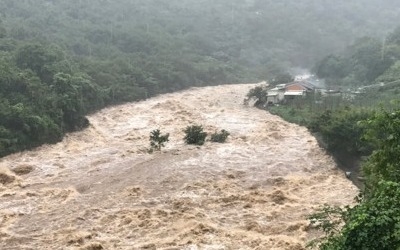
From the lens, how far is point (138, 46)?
192 ft

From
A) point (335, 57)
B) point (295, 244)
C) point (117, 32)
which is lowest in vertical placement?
point (295, 244)

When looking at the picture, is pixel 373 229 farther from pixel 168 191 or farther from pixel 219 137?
pixel 219 137

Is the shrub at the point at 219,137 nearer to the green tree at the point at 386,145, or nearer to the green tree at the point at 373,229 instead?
the green tree at the point at 386,145

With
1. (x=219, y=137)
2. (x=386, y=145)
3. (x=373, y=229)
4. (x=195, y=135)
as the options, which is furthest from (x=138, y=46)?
(x=373, y=229)

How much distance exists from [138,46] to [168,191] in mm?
42950

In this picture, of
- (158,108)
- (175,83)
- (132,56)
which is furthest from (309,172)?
(132,56)

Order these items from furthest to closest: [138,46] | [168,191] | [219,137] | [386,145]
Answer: [138,46] < [219,137] < [168,191] < [386,145]

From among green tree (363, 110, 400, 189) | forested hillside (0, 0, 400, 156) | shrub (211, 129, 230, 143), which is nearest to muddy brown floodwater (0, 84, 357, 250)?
shrub (211, 129, 230, 143)

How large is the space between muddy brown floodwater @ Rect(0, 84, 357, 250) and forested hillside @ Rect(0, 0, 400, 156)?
2.71 meters

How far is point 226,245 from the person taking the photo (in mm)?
13258

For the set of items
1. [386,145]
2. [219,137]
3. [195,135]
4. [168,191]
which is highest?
[386,145]

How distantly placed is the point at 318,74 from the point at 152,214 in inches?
1525

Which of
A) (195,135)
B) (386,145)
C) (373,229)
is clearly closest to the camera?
(373,229)

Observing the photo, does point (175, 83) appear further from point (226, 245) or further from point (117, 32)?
point (226, 245)
